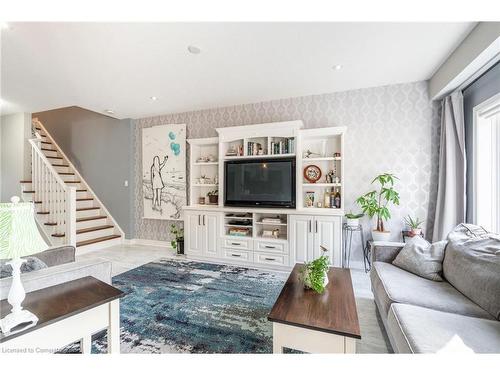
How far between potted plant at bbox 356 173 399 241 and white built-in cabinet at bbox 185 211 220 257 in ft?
6.96

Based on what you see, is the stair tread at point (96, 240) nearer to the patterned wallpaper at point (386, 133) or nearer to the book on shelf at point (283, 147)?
the book on shelf at point (283, 147)

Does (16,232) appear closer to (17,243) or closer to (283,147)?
(17,243)

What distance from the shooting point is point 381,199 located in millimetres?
3359

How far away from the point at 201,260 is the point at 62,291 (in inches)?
102

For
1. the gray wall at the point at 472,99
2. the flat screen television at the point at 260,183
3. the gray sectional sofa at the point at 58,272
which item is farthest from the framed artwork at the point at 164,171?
the gray wall at the point at 472,99

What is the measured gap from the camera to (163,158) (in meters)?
4.57

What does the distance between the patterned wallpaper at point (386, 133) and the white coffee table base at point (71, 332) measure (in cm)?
313

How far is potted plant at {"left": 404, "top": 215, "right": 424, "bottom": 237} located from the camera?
3.00 meters

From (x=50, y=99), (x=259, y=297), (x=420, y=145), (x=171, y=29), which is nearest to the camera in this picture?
(x=171, y=29)

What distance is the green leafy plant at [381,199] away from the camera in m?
3.03

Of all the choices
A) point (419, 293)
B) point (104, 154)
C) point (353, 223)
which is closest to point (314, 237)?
point (353, 223)

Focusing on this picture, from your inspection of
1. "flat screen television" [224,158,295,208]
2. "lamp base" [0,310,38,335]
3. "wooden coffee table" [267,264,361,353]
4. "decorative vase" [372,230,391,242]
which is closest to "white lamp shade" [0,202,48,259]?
"lamp base" [0,310,38,335]

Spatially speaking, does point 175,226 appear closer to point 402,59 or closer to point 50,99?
point 50,99
